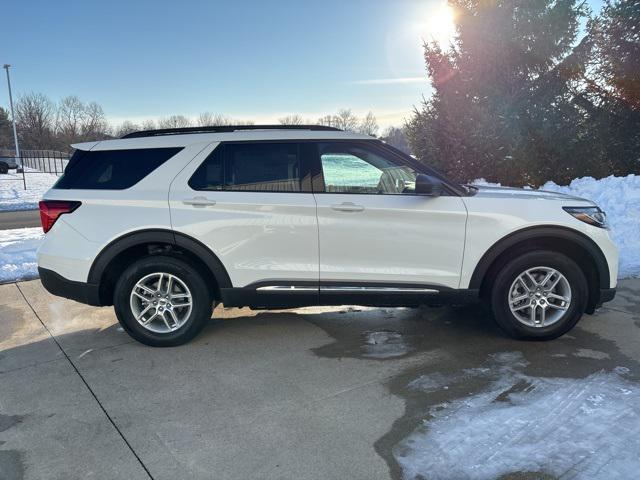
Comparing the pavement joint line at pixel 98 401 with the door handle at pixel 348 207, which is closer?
the pavement joint line at pixel 98 401

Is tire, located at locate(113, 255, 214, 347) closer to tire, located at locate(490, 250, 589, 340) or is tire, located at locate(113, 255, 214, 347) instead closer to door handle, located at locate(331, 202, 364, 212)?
door handle, located at locate(331, 202, 364, 212)

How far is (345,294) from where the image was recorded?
4.09m

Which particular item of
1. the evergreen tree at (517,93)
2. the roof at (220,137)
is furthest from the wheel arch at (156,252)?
the evergreen tree at (517,93)

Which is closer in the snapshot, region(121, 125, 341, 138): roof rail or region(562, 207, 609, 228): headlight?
region(562, 207, 609, 228): headlight

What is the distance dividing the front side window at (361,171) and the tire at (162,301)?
147 centimetres

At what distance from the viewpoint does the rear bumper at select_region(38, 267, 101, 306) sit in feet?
13.5

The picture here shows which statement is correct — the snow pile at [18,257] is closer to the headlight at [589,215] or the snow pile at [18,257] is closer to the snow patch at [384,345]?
the snow patch at [384,345]

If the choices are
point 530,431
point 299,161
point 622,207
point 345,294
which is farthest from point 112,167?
point 622,207

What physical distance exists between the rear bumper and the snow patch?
2.46 m

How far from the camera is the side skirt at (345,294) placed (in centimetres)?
405

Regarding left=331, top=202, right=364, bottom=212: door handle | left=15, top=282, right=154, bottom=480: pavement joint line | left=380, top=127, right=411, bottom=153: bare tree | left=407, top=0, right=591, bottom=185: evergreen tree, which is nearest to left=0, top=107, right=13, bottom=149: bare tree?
left=380, top=127, right=411, bottom=153: bare tree

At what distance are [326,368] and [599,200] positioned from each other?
301 inches

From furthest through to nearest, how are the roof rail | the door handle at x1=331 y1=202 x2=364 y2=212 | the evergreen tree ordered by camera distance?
the evergreen tree, the roof rail, the door handle at x1=331 y1=202 x2=364 y2=212

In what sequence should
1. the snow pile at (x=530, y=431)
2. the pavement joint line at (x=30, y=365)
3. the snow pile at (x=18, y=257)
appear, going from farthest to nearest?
the snow pile at (x=18, y=257)
the pavement joint line at (x=30, y=365)
the snow pile at (x=530, y=431)
